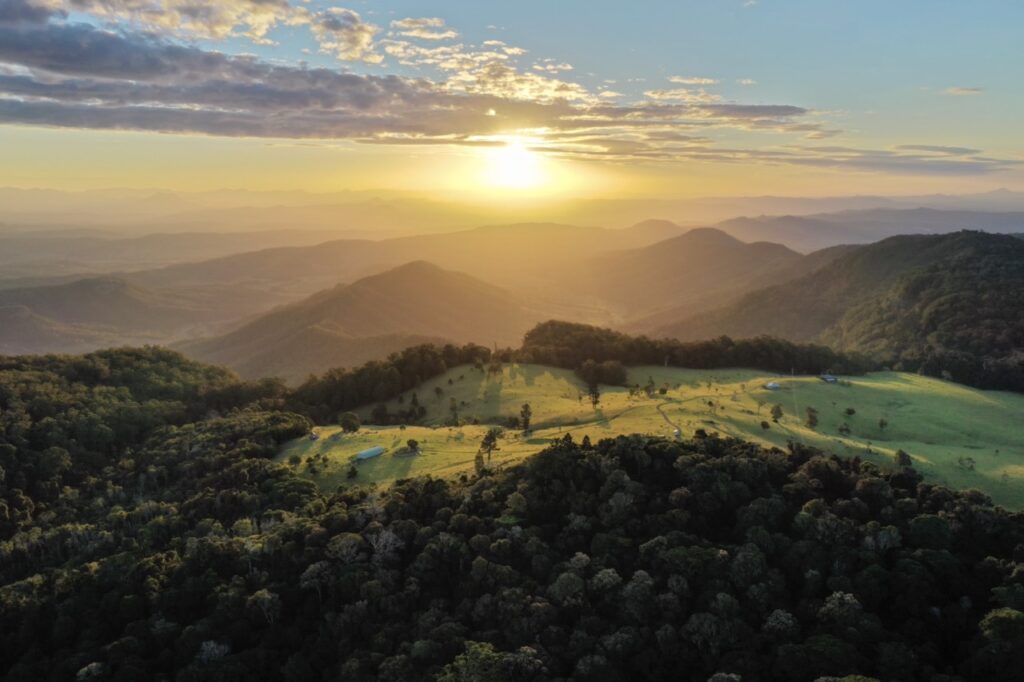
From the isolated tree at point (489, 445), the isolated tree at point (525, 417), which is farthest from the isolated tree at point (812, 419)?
the isolated tree at point (489, 445)

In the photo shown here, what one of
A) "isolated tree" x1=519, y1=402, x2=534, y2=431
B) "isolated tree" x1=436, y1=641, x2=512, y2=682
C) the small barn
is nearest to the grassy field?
the small barn

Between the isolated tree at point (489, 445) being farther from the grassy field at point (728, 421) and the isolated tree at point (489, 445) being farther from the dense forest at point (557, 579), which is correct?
the dense forest at point (557, 579)

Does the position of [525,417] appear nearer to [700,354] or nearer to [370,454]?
[370,454]

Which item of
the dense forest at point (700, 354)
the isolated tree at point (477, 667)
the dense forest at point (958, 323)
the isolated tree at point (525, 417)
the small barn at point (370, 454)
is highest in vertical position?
the dense forest at point (958, 323)

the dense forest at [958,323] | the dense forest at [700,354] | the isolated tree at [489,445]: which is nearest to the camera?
the isolated tree at [489,445]

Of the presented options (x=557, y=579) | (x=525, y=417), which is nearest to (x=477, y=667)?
(x=557, y=579)

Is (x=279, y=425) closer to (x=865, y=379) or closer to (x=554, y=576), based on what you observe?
(x=554, y=576)
